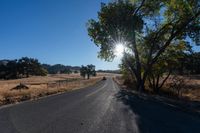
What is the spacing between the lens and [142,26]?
107 ft

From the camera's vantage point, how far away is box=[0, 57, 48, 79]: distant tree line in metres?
127

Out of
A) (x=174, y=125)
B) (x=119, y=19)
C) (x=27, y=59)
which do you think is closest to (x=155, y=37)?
(x=119, y=19)

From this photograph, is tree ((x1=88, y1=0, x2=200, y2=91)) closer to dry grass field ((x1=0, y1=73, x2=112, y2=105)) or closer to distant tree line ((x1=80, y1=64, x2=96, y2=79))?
dry grass field ((x1=0, y1=73, x2=112, y2=105))

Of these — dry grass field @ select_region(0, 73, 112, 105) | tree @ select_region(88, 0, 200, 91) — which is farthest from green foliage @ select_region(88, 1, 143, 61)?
dry grass field @ select_region(0, 73, 112, 105)

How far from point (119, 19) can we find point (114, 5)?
192 cm

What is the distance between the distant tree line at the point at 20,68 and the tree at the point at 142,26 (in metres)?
100

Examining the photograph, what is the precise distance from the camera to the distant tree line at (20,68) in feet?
417

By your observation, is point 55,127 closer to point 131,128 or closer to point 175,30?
point 131,128

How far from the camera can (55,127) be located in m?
9.34

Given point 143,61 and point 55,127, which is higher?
point 143,61

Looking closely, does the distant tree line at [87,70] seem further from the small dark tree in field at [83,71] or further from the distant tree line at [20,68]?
the distant tree line at [20,68]

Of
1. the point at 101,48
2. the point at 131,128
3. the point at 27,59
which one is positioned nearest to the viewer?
the point at 131,128

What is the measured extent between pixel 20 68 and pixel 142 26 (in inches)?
4275

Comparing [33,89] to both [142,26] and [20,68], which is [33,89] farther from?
[20,68]
